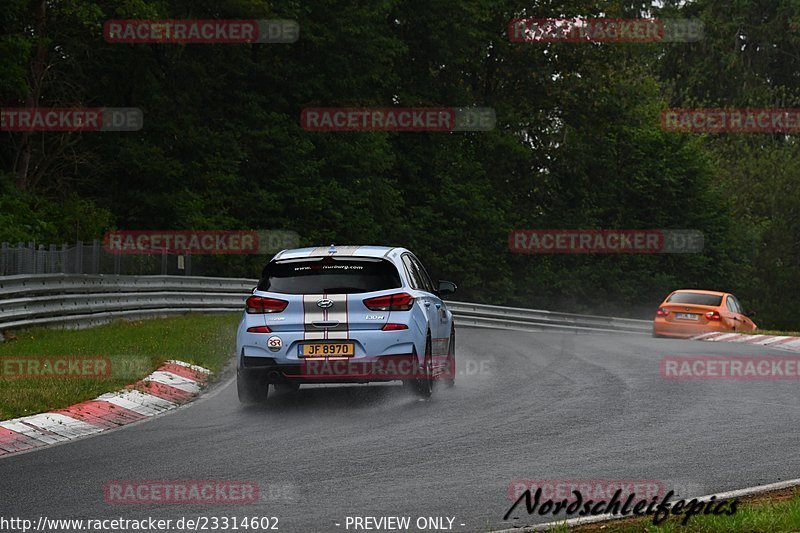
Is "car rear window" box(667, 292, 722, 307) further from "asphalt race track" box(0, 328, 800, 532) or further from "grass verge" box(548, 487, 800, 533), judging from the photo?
"grass verge" box(548, 487, 800, 533)

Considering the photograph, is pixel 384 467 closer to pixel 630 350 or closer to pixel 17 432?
pixel 17 432

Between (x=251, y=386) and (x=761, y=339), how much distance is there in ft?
49.3

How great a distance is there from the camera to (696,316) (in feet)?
95.0

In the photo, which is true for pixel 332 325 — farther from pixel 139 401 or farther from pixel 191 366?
pixel 191 366

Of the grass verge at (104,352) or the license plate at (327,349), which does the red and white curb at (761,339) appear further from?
the license plate at (327,349)

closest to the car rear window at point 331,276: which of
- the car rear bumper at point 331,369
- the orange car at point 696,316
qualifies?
the car rear bumper at point 331,369

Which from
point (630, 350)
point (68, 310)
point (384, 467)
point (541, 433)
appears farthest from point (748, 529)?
point (68, 310)

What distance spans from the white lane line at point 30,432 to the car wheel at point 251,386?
8.60 ft

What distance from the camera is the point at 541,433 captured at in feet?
36.2

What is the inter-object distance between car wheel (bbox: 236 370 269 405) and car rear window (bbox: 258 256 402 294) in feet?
3.06

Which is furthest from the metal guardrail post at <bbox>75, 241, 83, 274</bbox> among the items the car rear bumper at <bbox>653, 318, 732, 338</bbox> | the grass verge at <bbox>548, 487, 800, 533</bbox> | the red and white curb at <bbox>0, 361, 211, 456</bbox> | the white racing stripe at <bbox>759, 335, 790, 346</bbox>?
the grass verge at <bbox>548, 487, 800, 533</bbox>

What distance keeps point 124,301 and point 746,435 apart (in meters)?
16.7

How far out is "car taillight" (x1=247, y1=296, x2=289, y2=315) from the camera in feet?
43.2

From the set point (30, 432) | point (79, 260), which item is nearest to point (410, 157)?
point (79, 260)
